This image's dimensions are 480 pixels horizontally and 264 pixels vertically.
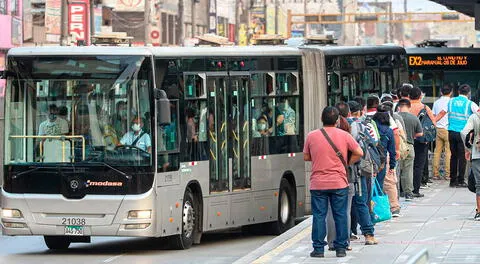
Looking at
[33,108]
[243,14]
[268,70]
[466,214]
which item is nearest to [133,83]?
[33,108]

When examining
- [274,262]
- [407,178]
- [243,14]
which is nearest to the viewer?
[274,262]

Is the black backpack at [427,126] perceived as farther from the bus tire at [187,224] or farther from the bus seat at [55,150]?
the bus seat at [55,150]

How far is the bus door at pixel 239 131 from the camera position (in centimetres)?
2036

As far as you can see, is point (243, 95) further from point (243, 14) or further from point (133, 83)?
point (243, 14)

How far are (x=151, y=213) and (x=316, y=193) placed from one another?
3209mm

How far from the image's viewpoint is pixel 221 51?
20.4 meters

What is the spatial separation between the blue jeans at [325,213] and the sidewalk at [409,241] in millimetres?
210

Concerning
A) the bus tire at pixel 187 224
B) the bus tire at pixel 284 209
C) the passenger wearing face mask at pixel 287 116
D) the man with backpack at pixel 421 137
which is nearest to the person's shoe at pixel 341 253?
the bus tire at pixel 187 224

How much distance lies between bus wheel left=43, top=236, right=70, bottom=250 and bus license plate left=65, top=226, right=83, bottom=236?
51.8 inches

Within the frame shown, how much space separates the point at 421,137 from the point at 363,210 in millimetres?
8659

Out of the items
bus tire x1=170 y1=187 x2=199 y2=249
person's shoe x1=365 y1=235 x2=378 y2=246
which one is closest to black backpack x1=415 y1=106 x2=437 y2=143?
bus tire x1=170 y1=187 x2=199 y2=249

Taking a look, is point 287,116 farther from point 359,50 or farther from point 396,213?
point 359,50

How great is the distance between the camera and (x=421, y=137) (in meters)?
25.1

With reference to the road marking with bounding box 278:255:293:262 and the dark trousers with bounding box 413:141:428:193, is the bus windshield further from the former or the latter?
the dark trousers with bounding box 413:141:428:193
